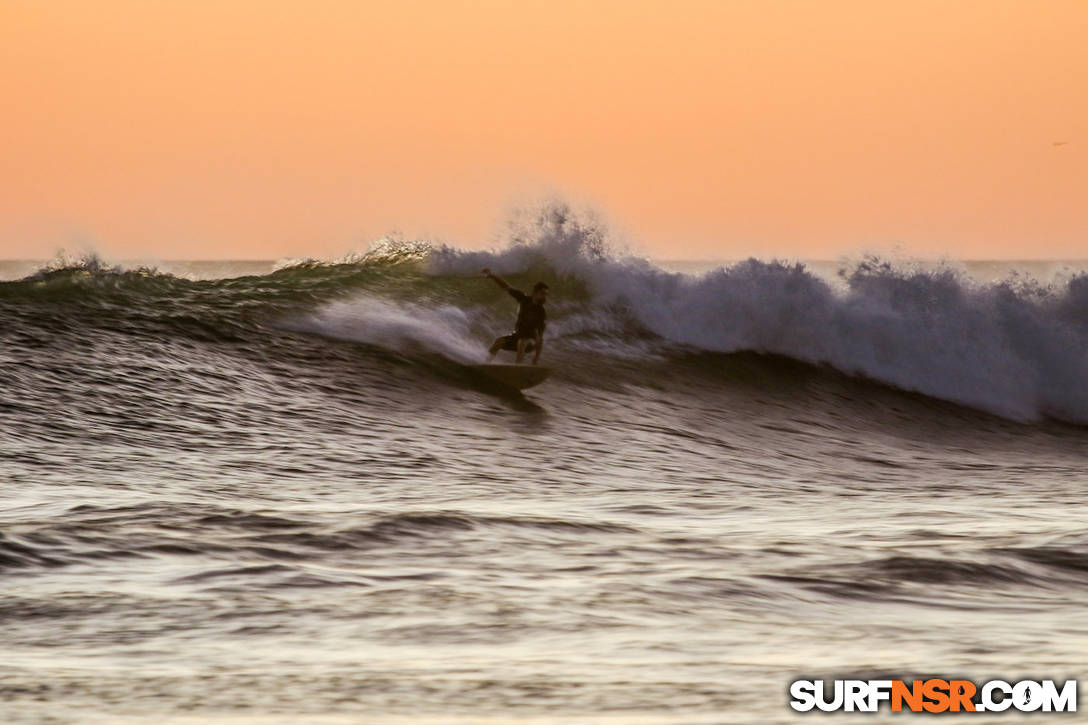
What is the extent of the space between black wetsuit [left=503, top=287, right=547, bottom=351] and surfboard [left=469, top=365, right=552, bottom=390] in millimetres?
328

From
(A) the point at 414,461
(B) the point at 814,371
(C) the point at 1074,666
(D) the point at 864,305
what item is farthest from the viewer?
(D) the point at 864,305

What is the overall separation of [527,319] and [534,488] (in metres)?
4.94

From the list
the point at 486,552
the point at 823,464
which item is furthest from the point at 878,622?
the point at 823,464

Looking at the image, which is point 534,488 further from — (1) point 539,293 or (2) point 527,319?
(2) point 527,319

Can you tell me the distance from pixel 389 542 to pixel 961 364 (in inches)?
534

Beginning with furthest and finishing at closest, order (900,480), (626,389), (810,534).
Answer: (626,389)
(900,480)
(810,534)

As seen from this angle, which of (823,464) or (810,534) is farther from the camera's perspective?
(823,464)

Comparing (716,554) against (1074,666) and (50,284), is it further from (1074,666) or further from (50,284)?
(50,284)

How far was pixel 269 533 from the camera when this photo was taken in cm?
845
